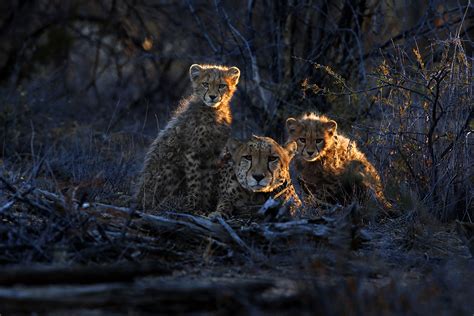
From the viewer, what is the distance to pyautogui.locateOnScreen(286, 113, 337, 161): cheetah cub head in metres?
7.19

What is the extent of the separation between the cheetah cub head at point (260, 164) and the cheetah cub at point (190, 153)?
2.34ft

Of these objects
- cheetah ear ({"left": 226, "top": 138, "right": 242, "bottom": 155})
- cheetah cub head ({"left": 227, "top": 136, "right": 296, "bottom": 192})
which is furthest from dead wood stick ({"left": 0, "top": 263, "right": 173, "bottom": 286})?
cheetah ear ({"left": 226, "top": 138, "right": 242, "bottom": 155})

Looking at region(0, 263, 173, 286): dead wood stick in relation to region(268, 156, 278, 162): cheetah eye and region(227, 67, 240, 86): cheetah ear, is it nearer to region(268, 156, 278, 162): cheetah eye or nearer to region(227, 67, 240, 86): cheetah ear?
region(268, 156, 278, 162): cheetah eye

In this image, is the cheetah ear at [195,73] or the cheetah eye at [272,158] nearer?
the cheetah eye at [272,158]

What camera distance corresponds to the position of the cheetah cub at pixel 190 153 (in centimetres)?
653

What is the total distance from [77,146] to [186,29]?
435cm

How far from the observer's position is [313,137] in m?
7.21

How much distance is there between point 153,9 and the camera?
14055 millimetres

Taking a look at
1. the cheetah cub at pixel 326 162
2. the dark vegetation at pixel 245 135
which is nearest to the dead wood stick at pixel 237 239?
the dark vegetation at pixel 245 135

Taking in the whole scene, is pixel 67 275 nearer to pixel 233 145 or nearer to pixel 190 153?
pixel 233 145

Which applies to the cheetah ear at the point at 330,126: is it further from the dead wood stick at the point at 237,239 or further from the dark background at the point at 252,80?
the dead wood stick at the point at 237,239

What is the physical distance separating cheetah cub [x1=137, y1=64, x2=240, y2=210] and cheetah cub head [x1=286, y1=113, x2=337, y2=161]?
73cm

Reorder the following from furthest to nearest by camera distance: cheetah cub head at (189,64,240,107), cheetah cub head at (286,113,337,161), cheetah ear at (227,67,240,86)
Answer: cheetah ear at (227,67,240,86)
cheetah cub head at (286,113,337,161)
cheetah cub head at (189,64,240,107)

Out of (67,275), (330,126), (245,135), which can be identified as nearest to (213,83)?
(330,126)
